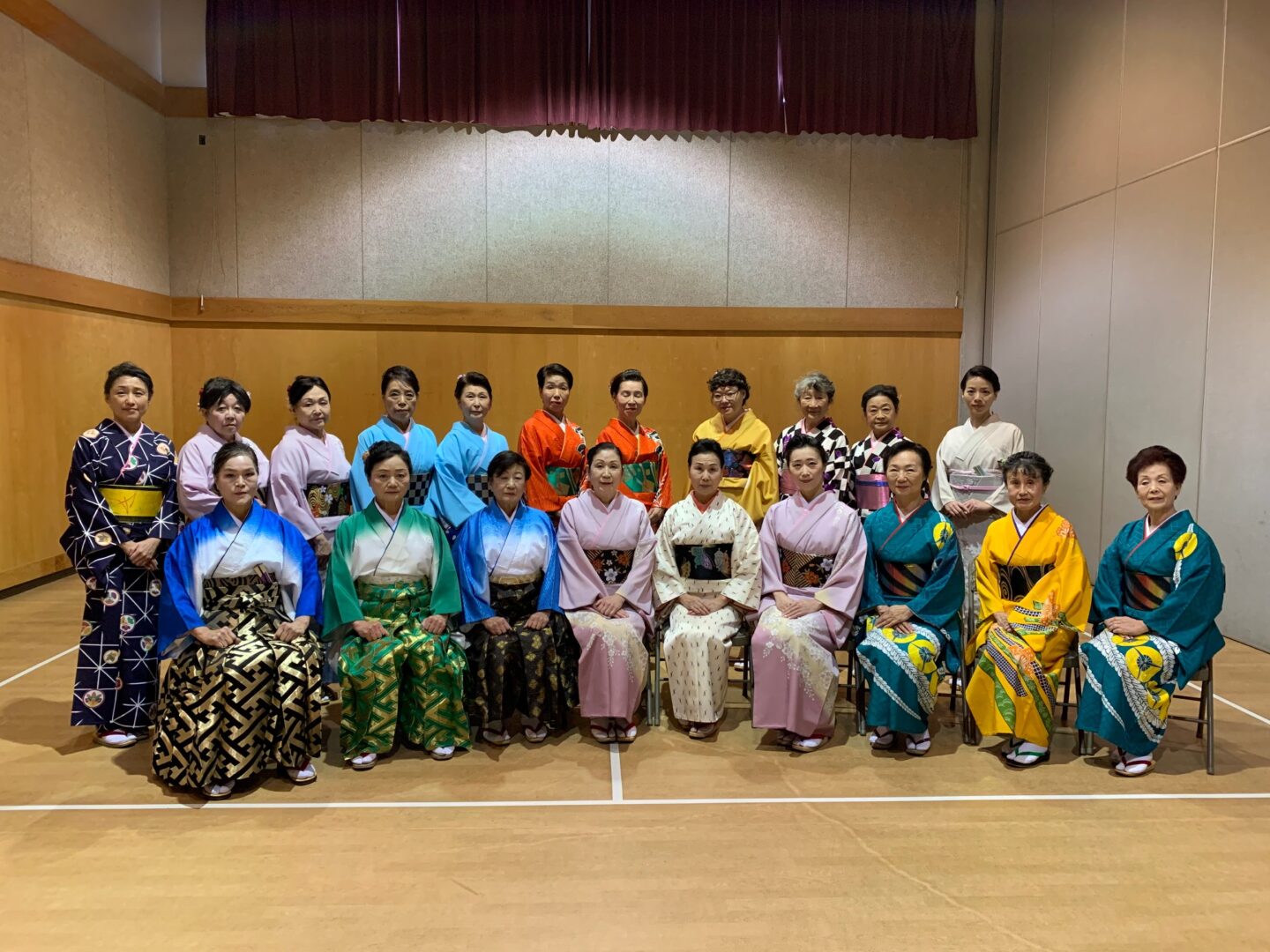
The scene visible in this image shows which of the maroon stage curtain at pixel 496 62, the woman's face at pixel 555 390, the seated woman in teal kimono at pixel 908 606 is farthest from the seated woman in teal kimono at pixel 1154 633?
the maroon stage curtain at pixel 496 62

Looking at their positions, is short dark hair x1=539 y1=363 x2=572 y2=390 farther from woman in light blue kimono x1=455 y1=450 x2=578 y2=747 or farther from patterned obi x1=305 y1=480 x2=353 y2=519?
patterned obi x1=305 y1=480 x2=353 y2=519

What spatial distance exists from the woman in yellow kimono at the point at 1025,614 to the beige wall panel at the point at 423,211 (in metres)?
5.36

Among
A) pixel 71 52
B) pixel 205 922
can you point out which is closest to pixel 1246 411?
pixel 205 922

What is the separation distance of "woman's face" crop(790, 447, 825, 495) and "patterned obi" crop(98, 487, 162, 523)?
2567mm

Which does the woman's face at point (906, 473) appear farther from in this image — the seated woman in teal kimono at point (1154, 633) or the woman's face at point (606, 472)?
the woman's face at point (606, 472)

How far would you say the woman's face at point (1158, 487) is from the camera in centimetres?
329

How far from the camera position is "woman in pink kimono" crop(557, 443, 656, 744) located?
3.48m

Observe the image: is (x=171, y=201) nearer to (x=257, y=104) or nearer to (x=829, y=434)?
(x=257, y=104)

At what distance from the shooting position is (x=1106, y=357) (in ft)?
20.0

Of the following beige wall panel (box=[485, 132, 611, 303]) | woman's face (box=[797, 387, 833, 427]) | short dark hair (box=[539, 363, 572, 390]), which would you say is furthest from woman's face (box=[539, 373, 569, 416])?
beige wall panel (box=[485, 132, 611, 303])

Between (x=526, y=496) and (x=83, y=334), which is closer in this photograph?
(x=526, y=496)

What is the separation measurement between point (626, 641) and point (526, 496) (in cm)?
117

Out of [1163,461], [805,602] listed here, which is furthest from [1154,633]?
[805,602]

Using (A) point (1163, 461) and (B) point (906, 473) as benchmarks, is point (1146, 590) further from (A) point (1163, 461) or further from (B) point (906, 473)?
(B) point (906, 473)
